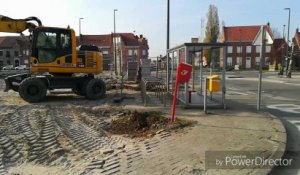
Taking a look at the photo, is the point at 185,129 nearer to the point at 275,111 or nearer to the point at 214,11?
the point at 275,111

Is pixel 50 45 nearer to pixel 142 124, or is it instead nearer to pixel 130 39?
pixel 142 124

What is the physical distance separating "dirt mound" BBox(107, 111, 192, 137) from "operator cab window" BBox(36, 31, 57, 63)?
626 cm

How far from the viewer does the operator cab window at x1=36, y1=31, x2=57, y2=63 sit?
17.7 m

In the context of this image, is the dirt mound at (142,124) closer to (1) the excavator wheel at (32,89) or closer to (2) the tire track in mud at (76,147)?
(2) the tire track in mud at (76,147)

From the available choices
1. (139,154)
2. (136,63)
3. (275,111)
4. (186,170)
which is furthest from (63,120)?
(136,63)

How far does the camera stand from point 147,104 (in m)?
16.2

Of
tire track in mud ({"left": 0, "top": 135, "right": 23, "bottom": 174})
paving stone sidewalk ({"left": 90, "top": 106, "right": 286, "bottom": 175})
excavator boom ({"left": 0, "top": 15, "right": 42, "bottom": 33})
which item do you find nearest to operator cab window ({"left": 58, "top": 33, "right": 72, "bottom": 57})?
excavator boom ({"left": 0, "top": 15, "right": 42, "bottom": 33})

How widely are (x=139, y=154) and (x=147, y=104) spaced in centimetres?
810

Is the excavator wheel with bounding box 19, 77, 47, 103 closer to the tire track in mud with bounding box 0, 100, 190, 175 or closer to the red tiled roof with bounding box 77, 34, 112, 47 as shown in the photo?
the tire track in mud with bounding box 0, 100, 190, 175

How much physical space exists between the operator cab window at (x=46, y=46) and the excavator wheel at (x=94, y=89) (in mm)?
2019

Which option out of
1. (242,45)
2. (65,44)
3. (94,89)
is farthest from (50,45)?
(242,45)

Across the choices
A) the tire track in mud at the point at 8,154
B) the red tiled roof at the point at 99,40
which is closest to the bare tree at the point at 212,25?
the red tiled roof at the point at 99,40

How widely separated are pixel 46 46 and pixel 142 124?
25.6ft

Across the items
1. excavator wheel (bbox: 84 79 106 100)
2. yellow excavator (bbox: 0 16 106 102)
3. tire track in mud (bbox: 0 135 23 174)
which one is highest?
yellow excavator (bbox: 0 16 106 102)
